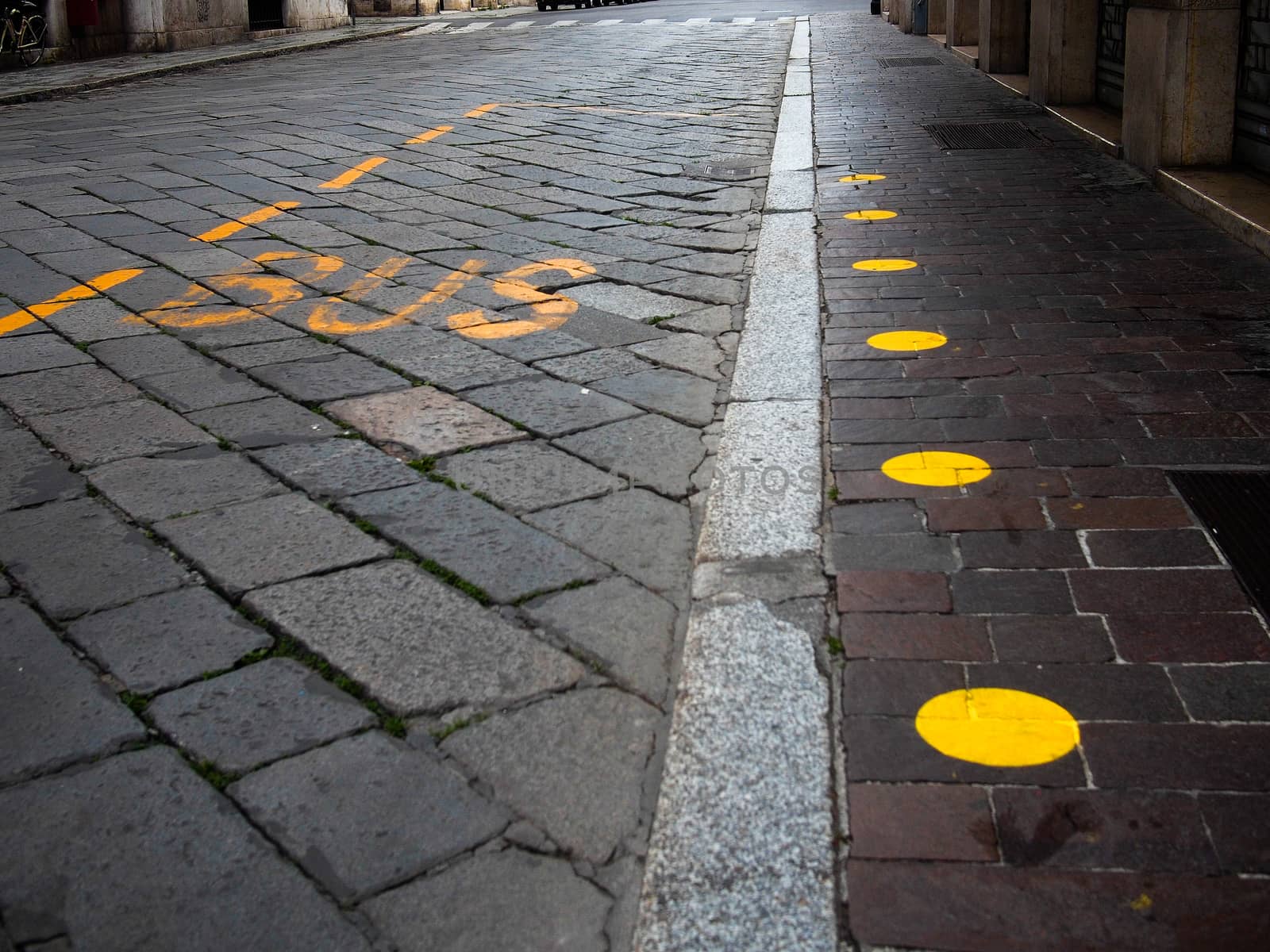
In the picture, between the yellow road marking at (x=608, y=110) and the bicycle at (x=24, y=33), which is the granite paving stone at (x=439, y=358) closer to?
the yellow road marking at (x=608, y=110)

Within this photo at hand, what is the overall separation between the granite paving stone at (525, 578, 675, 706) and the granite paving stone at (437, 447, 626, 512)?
1.49ft

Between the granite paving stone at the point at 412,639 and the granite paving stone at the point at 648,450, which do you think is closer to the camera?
the granite paving stone at the point at 412,639

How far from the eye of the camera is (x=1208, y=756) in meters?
1.94

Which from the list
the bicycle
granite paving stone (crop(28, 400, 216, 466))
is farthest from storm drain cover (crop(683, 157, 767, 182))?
the bicycle

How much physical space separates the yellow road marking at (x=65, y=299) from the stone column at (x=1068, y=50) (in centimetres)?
682

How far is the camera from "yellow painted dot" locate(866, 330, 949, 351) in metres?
3.98

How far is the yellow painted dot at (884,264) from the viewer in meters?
4.95

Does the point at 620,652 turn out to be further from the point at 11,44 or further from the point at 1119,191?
the point at 11,44

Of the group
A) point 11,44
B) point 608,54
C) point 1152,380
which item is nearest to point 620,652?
point 1152,380

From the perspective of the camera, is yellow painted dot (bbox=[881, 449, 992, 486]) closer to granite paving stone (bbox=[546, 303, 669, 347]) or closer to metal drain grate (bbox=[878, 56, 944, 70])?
granite paving stone (bbox=[546, 303, 669, 347])

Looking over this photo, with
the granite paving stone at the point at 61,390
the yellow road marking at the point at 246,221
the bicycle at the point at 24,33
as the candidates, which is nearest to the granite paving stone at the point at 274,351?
the granite paving stone at the point at 61,390

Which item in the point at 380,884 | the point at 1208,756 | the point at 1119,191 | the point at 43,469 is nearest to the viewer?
the point at 380,884

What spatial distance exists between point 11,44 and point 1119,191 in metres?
13.6

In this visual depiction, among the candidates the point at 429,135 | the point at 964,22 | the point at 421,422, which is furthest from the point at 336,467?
the point at 964,22
